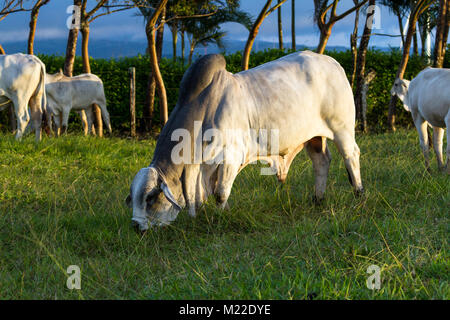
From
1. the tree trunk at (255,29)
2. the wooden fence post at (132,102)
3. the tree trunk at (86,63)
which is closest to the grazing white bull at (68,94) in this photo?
the tree trunk at (86,63)

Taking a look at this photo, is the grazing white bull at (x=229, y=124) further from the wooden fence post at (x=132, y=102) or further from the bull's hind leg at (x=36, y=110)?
the wooden fence post at (x=132, y=102)

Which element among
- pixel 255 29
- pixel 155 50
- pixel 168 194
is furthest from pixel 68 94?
pixel 168 194

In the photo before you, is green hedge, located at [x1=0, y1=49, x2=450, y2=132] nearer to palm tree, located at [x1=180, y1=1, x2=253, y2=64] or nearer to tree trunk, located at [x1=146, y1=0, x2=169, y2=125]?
tree trunk, located at [x1=146, y1=0, x2=169, y2=125]

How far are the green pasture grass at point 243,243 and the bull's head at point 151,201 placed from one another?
0.43 feet

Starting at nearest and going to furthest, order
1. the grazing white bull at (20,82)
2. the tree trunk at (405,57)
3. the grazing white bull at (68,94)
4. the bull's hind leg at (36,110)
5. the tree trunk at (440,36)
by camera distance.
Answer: the grazing white bull at (20,82), the bull's hind leg at (36,110), the grazing white bull at (68,94), the tree trunk at (440,36), the tree trunk at (405,57)

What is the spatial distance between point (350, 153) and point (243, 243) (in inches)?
64.9

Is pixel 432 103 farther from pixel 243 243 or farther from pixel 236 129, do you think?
pixel 243 243

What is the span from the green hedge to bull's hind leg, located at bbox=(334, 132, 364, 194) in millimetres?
7909

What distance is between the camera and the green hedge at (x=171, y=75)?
12.6 meters

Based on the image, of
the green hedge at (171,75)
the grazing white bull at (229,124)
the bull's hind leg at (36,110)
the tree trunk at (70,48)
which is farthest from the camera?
the green hedge at (171,75)

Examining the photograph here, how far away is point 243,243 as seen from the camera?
384cm

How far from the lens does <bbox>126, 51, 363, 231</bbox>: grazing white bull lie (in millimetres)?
3914

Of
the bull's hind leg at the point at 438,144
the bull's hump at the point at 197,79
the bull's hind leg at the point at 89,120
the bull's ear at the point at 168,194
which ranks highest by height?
the bull's hump at the point at 197,79
